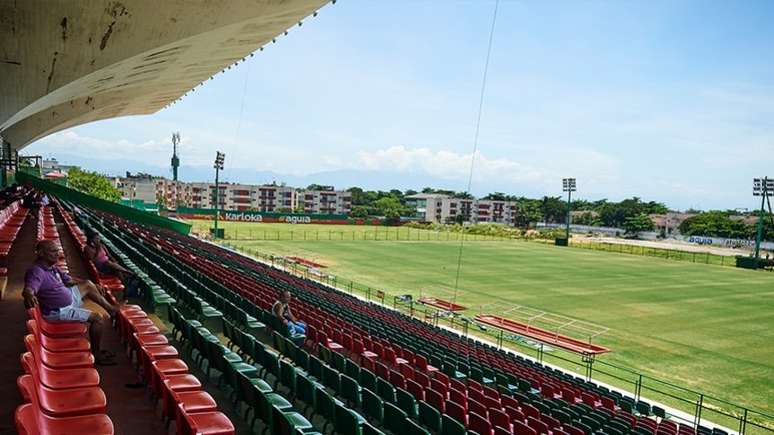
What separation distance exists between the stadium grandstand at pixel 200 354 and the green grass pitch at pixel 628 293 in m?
3.46

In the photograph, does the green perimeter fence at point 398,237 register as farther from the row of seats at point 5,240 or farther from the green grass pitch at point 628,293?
the row of seats at point 5,240

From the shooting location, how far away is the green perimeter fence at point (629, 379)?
1408 centimetres

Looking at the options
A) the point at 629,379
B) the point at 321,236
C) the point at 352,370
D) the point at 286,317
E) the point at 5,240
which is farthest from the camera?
the point at 321,236

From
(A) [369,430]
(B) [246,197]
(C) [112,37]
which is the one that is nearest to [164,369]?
(A) [369,430]

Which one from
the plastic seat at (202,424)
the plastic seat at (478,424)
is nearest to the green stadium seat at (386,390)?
the plastic seat at (478,424)

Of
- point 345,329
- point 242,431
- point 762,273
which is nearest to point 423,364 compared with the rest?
point 345,329

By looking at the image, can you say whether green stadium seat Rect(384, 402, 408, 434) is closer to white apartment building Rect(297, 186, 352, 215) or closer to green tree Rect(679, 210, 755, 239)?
green tree Rect(679, 210, 755, 239)

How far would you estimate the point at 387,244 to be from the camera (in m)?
64.2

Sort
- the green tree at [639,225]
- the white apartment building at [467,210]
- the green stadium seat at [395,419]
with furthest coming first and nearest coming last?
the white apartment building at [467,210]
the green tree at [639,225]
the green stadium seat at [395,419]

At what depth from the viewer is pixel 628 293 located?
35781mm

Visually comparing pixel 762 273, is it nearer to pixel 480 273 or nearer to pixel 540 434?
pixel 480 273

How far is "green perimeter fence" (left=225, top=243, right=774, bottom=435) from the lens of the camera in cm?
1408

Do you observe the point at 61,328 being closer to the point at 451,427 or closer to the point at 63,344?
the point at 63,344

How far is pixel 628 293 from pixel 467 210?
10367cm
